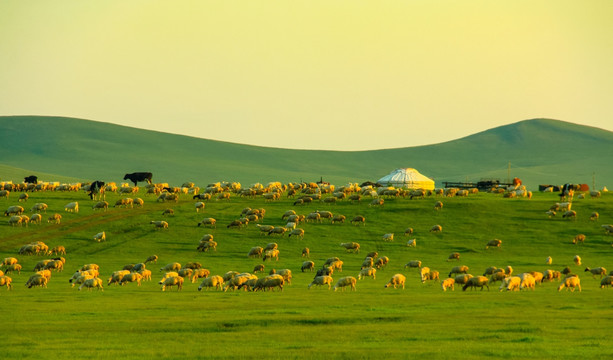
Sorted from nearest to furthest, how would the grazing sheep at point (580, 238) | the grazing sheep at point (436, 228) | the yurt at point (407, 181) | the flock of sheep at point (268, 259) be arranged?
the flock of sheep at point (268, 259) < the grazing sheep at point (580, 238) < the grazing sheep at point (436, 228) < the yurt at point (407, 181)

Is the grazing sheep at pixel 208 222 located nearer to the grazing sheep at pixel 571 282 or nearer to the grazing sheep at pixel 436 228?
the grazing sheep at pixel 436 228

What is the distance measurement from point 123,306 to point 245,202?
4951 centimetres

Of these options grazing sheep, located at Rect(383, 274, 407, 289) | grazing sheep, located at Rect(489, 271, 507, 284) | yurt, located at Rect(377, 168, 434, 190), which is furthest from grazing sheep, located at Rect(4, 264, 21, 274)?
yurt, located at Rect(377, 168, 434, 190)

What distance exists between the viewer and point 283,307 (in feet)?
112

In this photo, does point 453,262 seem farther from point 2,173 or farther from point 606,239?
point 2,173

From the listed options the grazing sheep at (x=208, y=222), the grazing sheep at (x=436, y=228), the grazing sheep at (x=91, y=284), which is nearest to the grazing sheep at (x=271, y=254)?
the grazing sheep at (x=208, y=222)

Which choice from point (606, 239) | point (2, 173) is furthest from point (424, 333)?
point (2, 173)

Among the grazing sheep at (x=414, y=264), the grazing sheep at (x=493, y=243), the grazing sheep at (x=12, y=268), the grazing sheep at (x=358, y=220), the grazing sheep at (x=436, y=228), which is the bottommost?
the grazing sheep at (x=12, y=268)

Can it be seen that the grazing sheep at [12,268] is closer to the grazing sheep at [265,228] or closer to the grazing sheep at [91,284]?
the grazing sheep at [91,284]

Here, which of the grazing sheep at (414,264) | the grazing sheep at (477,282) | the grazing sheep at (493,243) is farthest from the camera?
the grazing sheep at (493,243)

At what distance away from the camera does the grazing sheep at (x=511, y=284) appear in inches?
1594

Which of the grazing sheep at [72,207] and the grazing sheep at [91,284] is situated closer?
the grazing sheep at [91,284]

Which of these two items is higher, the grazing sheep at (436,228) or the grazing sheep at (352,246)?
the grazing sheep at (436,228)

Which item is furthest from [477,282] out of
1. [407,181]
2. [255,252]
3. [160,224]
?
[407,181]
